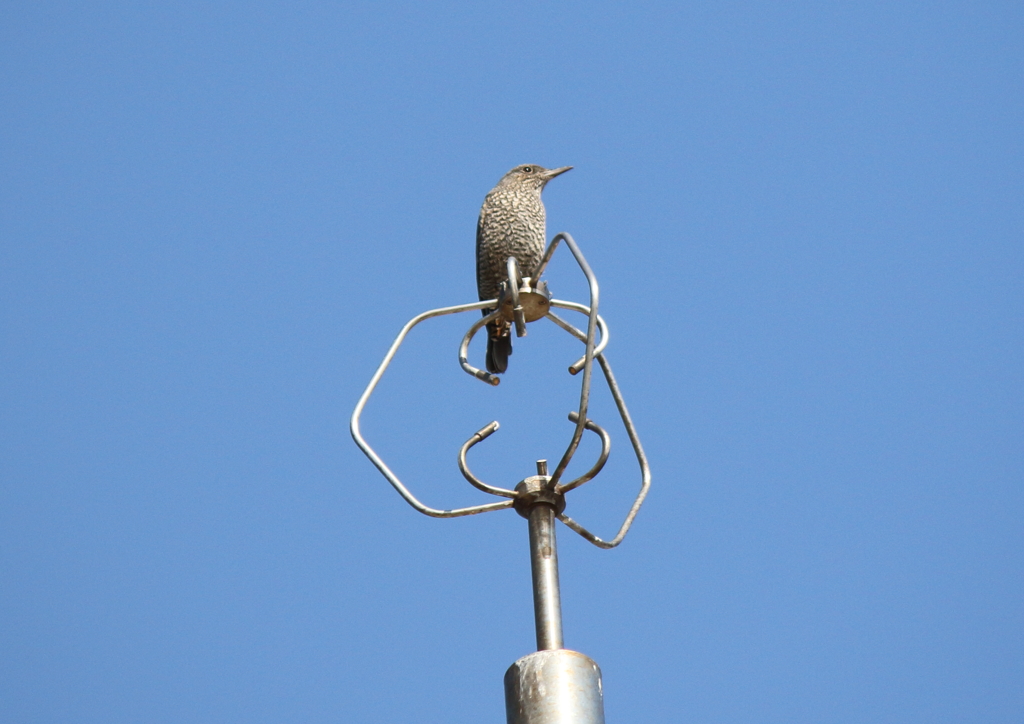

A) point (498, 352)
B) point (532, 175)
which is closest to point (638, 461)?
point (498, 352)

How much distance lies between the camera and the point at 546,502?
10.3ft

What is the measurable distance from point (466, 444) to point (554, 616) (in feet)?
1.88

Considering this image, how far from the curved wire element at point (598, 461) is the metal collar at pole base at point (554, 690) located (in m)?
0.50

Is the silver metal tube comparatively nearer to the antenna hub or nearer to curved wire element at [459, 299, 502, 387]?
the antenna hub

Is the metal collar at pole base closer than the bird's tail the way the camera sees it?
Yes

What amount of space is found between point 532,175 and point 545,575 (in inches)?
189

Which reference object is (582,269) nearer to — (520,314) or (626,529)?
(520,314)

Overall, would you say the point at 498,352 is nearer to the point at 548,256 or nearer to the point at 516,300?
the point at 548,256

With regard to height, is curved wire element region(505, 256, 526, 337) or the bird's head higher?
the bird's head

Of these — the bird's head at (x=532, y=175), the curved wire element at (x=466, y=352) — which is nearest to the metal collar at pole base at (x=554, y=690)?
the curved wire element at (x=466, y=352)

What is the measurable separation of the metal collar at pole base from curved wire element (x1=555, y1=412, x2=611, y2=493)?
499 mm

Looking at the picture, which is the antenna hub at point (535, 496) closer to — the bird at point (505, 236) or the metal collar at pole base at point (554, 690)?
the metal collar at pole base at point (554, 690)

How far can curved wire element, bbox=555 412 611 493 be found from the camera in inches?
124

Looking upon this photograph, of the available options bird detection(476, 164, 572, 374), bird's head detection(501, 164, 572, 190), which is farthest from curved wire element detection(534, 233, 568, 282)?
bird's head detection(501, 164, 572, 190)
